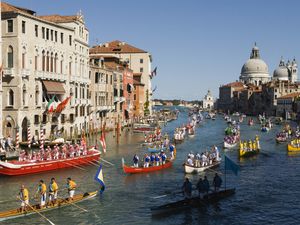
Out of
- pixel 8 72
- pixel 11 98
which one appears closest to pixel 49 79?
pixel 11 98

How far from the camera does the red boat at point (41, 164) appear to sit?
29.8 m

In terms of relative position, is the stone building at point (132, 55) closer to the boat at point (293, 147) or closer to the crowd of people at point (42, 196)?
the boat at point (293, 147)

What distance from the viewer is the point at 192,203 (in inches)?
923

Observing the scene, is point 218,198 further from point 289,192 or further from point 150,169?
point 150,169

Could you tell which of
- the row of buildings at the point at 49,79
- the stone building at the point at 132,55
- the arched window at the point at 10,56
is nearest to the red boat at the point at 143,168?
the row of buildings at the point at 49,79

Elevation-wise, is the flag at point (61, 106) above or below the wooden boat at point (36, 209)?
above

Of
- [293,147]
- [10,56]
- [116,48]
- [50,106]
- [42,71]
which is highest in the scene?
[116,48]

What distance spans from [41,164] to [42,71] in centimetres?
1571

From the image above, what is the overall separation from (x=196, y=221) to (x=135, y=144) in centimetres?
3108

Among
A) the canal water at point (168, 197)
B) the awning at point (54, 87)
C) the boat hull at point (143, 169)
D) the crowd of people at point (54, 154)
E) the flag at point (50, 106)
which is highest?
the awning at point (54, 87)

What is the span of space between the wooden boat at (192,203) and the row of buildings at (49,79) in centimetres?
2168

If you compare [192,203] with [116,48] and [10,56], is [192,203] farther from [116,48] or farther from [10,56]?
[116,48]

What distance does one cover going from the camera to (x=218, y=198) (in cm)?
2508

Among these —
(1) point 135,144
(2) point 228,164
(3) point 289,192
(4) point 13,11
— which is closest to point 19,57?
(4) point 13,11
